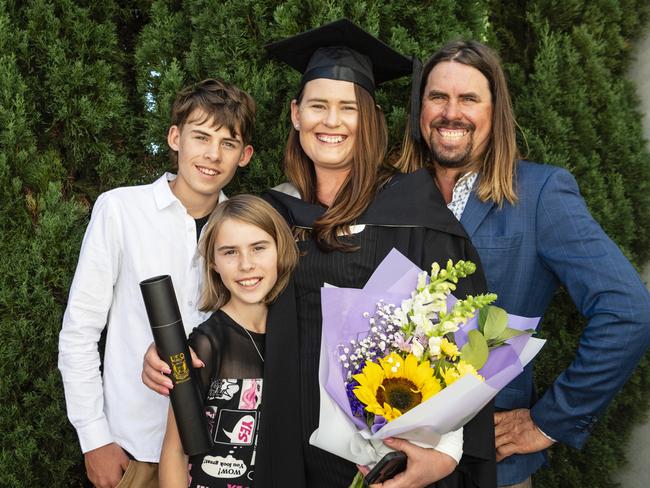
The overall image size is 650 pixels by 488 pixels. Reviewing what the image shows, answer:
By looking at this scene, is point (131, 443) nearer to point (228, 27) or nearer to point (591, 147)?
point (228, 27)

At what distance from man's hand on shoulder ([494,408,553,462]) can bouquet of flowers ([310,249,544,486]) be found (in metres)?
0.63

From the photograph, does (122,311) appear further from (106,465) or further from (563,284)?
(563,284)

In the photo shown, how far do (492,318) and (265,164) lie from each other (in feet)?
6.14

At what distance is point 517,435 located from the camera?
2451 millimetres

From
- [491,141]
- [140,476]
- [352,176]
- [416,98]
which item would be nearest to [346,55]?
[416,98]

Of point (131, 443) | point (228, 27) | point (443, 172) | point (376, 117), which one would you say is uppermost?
point (228, 27)

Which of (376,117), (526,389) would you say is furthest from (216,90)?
(526,389)

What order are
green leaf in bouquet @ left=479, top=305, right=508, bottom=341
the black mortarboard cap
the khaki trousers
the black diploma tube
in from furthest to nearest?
1. the black mortarboard cap
2. the khaki trousers
3. the black diploma tube
4. green leaf in bouquet @ left=479, top=305, right=508, bottom=341

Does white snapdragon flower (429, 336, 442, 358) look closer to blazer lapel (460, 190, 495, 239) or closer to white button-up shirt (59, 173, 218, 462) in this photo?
blazer lapel (460, 190, 495, 239)

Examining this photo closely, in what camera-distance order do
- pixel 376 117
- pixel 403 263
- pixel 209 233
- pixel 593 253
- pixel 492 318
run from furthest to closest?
pixel 376 117 → pixel 209 233 → pixel 593 253 → pixel 403 263 → pixel 492 318

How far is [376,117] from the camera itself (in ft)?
8.83

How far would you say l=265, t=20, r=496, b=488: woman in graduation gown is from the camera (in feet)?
7.39

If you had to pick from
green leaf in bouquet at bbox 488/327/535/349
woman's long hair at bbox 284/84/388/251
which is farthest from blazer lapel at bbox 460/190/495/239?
green leaf in bouquet at bbox 488/327/535/349

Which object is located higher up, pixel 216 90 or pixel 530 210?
pixel 216 90
